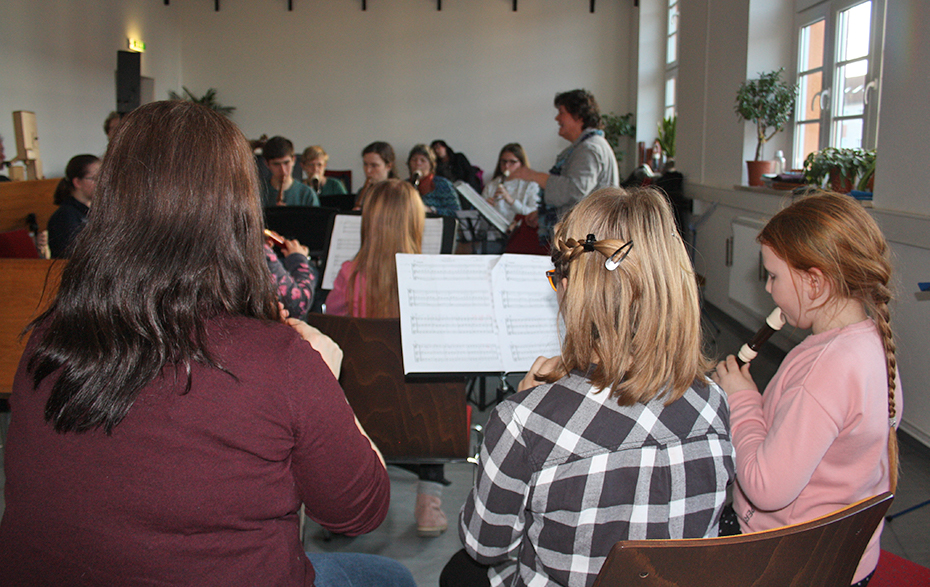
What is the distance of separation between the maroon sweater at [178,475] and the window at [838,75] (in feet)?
11.2

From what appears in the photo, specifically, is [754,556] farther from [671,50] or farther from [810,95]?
[671,50]

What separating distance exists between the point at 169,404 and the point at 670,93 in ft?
27.3

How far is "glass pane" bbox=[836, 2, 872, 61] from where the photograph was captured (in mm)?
3463

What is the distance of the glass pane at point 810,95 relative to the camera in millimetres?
3986

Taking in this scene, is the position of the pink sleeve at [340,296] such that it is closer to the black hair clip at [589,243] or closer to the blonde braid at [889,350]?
the black hair clip at [589,243]

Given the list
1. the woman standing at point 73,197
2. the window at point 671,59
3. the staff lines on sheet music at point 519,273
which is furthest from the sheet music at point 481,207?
the window at point 671,59

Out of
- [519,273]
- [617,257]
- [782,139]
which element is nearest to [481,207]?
[782,139]

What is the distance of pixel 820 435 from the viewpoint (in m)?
1.03

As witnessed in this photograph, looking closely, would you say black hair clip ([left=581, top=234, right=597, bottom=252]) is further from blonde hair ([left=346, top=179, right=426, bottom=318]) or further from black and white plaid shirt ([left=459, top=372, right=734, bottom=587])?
blonde hair ([left=346, top=179, right=426, bottom=318])

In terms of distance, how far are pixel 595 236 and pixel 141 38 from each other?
9.04 metres

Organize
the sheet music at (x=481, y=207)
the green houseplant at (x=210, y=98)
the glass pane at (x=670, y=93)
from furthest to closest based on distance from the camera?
the green houseplant at (x=210, y=98) → the glass pane at (x=670, y=93) → the sheet music at (x=481, y=207)

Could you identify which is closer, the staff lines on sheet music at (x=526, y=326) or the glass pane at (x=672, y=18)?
the staff lines on sheet music at (x=526, y=326)

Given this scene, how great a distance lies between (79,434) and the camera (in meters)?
0.76

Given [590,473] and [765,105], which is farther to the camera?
[765,105]
